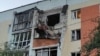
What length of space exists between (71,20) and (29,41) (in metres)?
4.70

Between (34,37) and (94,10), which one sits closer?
(94,10)

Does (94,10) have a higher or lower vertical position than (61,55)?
higher

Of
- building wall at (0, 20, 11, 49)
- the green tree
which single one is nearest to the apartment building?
building wall at (0, 20, 11, 49)

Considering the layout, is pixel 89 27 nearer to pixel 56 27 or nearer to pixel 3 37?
pixel 56 27

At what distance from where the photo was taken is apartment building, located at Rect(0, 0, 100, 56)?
26.8m

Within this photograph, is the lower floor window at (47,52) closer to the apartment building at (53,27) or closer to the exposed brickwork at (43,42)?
the apartment building at (53,27)

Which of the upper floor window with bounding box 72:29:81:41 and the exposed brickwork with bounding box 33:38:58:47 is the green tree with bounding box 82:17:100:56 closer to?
the upper floor window with bounding box 72:29:81:41

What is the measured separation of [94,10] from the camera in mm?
26516

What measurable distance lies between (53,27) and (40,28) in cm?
123

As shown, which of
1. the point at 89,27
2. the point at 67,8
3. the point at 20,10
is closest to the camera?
the point at 89,27

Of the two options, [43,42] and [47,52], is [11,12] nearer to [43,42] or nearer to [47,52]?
[43,42]

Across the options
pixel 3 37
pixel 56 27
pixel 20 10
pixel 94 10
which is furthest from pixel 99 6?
pixel 3 37

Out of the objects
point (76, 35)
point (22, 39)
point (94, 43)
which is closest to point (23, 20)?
point (22, 39)

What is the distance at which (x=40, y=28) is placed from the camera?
29031mm
